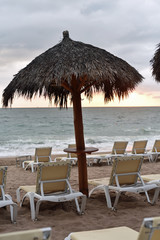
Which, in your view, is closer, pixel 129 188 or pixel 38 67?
pixel 129 188

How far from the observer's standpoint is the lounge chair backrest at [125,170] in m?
5.07

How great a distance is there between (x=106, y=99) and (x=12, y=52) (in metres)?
21.8

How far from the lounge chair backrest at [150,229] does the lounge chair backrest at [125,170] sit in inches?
112

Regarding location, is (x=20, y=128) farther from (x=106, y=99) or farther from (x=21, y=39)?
(x=106, y=99)

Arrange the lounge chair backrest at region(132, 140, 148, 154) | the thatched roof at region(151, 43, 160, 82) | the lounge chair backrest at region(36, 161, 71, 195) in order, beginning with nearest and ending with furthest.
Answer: the lounge chair backrest at region(36, 161, 71, 195) → the thatched roof at region(151, 43, 160, 82) → the lounge chair backrest at region(132, 140, 148, 154)

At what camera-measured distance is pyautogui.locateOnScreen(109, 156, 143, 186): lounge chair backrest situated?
5.07m

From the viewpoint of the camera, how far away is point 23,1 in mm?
14609

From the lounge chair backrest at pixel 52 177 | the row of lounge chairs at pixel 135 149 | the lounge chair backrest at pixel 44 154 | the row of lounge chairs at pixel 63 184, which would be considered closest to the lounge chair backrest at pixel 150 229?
the row of lounge chairs at pixel 63 184

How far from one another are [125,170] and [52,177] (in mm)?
1157

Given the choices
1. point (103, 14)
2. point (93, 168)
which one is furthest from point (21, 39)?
point (93, 168)

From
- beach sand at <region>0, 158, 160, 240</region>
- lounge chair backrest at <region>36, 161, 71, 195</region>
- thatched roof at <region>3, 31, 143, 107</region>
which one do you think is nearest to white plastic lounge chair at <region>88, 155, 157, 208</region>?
beach sand at <region>0, 158, 160, 240</region>

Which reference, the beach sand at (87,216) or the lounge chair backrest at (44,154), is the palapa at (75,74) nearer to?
the beach sand at (87,216)

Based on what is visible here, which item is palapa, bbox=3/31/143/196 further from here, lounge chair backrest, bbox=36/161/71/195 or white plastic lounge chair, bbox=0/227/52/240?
white plastic lounge chair, bbox=0/227/52/240

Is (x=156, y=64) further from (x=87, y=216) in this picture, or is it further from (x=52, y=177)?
(x=87, y=216)
